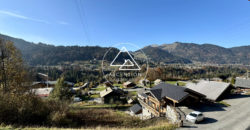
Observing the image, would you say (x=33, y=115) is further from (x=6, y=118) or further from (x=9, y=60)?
(x=9, y=60)

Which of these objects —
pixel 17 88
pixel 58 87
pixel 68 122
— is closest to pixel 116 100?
pixel 58 87

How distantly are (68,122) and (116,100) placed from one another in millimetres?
23307

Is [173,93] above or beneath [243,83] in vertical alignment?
above

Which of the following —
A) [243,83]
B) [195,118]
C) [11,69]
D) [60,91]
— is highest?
[11,69]

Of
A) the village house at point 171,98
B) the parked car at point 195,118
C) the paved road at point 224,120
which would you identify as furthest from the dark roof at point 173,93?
the parked car at point 195,118

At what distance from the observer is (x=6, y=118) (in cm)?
1278

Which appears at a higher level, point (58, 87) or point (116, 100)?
point (58, 87)

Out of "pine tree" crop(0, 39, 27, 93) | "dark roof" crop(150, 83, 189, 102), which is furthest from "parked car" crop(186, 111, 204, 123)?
"pine tree" crop(0, 39, 27, 93)

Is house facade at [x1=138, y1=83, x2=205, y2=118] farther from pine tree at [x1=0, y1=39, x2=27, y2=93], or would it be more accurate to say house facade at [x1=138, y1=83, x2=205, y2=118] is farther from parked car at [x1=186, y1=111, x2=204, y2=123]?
pine tree at [x1=0, y1=39, x2=27, y2=93]

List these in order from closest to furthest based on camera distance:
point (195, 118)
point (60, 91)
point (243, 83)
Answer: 1. point (195, 118)
2. point (60, 91)
3. point (243, 83)

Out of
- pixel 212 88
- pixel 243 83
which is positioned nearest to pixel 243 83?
pixel 243 83

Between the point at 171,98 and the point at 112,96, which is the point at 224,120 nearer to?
the point at 171,98

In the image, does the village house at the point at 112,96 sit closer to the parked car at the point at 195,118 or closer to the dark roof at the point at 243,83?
the parked car at the point at 195,118

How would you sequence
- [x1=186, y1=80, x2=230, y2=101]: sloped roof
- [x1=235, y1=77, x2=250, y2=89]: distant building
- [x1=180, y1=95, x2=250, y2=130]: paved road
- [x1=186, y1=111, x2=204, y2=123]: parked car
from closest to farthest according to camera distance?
[x1=180, y1=95, x2=250, y2=130]: paved road
[x1=186, y1=111, x2=204, y2=123]: parked car
[x1=186, y1=80, x2=230, y2=101]: sloped roof
[x1=235, y1=77, x2=250, y2=89]: distant building
